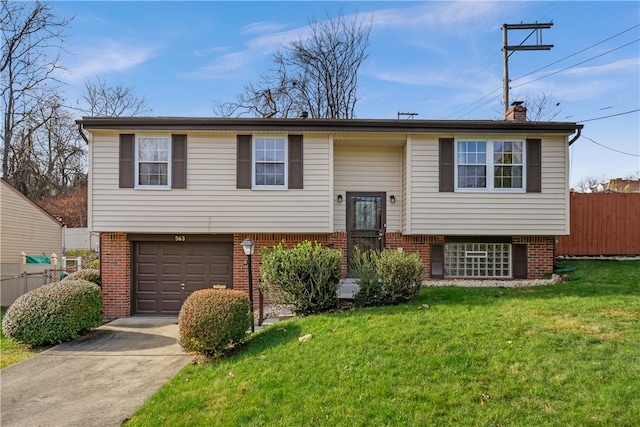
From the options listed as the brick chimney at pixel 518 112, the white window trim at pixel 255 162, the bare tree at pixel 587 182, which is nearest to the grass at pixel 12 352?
the white window trim at pixel 255 162

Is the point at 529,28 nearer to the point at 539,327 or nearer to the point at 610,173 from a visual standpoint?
the point at 539,327

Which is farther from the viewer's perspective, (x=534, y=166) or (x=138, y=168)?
(x=534, y=166)

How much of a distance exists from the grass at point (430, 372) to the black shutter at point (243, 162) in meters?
4.59

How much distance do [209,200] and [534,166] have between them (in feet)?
27.9

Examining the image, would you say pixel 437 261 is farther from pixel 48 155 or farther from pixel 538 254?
pixel 48 155

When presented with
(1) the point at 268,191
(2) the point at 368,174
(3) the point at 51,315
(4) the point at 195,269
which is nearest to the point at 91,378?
(3) the point at 51,315

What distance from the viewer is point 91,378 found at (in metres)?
6.02

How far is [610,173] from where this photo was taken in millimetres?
34969

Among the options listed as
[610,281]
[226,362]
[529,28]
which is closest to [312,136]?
[226,362]

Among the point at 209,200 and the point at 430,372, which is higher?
the point at 209,200

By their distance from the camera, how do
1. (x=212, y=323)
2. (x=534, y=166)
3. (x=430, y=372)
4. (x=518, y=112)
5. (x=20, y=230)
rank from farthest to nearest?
(x=20, y=230)
(x=518, y=112)
(x=534, y=166)
(x=212, y=323)
(x=430, y=372)

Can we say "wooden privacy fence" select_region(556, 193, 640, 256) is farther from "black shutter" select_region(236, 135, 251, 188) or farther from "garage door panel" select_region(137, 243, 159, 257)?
"garage door panel" select_region(137, 243, 159, 257)

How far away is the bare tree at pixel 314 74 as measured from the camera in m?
24.1

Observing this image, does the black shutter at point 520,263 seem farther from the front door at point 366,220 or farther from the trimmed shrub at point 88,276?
the trimmed shrub at point 88,276
